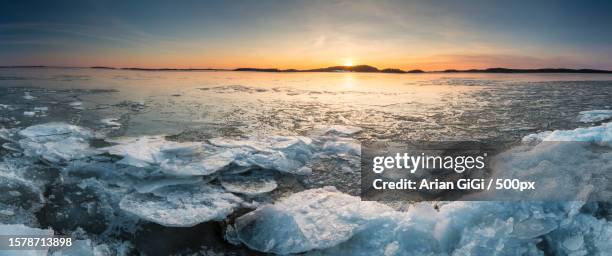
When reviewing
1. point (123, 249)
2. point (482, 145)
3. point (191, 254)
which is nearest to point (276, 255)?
point (191, 254)

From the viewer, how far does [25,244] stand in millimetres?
2156

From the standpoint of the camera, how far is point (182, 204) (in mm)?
2740

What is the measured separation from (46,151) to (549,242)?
4858mm

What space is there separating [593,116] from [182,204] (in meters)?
6.82

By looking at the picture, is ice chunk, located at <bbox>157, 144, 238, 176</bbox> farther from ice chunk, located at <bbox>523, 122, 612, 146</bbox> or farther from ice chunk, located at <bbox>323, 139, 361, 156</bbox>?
ice chunk, located at <bbox>523, 122, 612, 146</bbox>

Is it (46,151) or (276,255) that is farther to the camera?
(46,151)

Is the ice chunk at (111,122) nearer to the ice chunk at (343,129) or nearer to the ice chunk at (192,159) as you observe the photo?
the ice chunk at (192,159)

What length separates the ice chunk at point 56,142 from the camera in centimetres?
382

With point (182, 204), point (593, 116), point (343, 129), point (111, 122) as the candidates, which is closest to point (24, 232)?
point (182, 204)

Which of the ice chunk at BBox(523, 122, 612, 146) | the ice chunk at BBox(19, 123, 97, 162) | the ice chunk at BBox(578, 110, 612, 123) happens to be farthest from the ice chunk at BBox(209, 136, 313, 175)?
the ice chunk at BBox(578, 110, 612, 123)

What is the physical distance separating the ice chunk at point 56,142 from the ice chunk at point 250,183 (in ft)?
6.02

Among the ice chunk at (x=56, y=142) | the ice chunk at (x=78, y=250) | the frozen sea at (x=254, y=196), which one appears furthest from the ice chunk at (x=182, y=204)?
the ice chunk at (x=56, y=142)

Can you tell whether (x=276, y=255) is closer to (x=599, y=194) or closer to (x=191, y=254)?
(x=191, y=254)

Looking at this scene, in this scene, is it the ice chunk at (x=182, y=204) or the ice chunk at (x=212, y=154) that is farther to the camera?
the ice chunk at (x=212, y=154)
